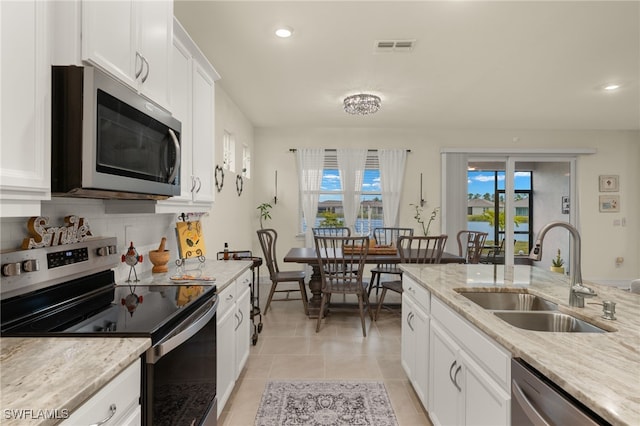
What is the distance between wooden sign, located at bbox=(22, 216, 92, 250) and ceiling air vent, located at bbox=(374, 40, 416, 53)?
2.46m

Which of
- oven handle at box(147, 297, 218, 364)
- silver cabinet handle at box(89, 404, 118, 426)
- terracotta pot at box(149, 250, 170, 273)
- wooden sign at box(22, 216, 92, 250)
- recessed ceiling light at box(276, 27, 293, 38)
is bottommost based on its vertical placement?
silver cabinet handle at box(89, 404, 118, 426)

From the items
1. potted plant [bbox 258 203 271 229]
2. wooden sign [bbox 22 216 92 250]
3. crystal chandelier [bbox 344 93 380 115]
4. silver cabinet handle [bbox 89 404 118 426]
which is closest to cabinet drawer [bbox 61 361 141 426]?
silver cabinet handle [bbox 89 404 118 426]

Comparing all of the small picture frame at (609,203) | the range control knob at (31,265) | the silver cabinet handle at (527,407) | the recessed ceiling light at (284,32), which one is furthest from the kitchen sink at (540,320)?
the small picture frame at (609,203)

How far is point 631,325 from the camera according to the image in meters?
1.22

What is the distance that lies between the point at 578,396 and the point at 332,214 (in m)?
5.08

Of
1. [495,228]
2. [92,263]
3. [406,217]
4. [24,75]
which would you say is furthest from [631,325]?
[495,228]

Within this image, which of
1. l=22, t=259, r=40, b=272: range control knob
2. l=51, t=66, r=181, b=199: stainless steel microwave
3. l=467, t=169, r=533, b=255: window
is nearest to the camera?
l=51, t=66, r=181, b=199: stainless steel microwave

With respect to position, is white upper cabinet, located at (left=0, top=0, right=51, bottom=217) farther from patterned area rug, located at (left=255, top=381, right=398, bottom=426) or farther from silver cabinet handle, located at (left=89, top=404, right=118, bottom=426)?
patterned area rug, located at (left=255, top=381, right=398, bottom=426)

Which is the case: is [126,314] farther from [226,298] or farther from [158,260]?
[158,260]

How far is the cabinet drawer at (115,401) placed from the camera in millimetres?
776

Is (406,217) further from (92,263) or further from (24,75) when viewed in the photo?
(24,75)

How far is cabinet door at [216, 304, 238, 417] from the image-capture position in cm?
188

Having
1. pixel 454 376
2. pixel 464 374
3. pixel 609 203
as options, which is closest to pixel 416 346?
pixel 454 376

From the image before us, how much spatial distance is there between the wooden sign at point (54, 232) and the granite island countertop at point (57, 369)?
411 mm
